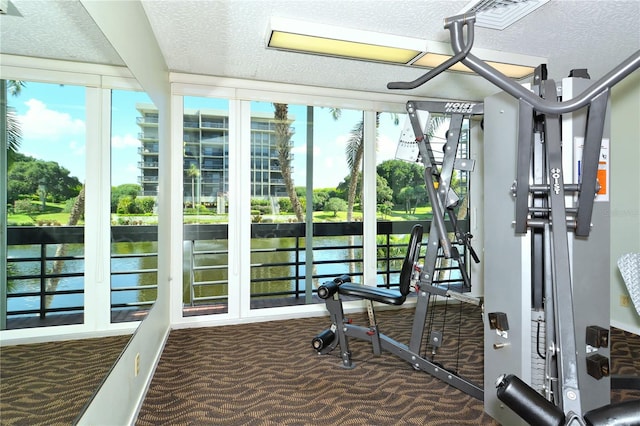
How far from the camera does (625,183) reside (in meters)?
3.62

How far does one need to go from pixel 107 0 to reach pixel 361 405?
257 cm

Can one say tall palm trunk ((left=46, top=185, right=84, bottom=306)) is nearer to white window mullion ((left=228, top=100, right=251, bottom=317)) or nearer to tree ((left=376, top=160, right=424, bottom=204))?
white window mullion ((left=228, top=100, right=251, bottom=317))

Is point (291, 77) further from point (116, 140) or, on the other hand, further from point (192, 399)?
point (192, 399)

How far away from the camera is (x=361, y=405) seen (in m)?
2.26

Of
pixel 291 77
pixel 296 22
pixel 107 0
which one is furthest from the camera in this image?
pixel 291 77

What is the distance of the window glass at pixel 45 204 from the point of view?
0.88m

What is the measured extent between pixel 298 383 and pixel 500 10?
2865 mm

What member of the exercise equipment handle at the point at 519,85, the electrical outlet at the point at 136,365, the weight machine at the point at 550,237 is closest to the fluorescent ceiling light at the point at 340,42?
the weight machine at the point at 550,237

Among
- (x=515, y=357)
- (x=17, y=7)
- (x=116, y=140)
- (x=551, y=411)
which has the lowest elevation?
(x=515, y=357)

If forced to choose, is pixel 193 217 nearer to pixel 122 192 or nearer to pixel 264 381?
pixel 264 381

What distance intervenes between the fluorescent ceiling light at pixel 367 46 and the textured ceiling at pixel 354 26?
56 mm

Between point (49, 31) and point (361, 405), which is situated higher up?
point (49, 31)

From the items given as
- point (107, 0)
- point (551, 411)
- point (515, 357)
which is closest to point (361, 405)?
point (515, 357)

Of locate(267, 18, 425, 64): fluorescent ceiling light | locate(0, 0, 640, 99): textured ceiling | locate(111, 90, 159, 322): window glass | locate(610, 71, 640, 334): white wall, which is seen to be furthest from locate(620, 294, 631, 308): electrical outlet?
locate(111, 90, 159, 322): window glass
